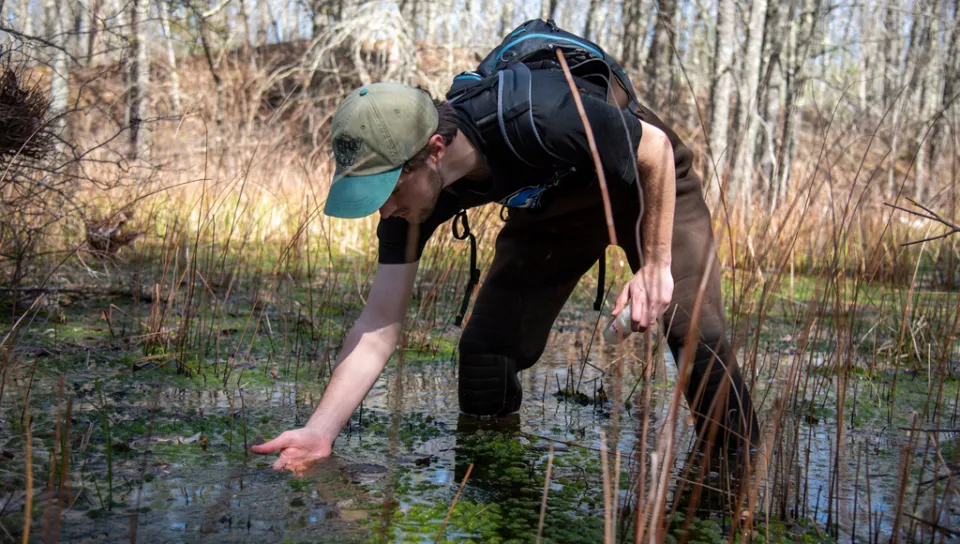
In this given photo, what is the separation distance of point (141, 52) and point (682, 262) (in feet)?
29.4

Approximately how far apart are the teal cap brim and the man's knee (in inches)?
41.1

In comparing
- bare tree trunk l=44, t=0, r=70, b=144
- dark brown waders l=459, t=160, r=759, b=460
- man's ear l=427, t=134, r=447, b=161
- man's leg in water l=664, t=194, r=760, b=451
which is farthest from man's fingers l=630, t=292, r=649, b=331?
bare tree trunk l=44, t=0, r=70, b=144

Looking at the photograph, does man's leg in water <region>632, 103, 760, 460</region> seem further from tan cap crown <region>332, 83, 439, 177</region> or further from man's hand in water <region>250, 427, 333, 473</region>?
man's hand in water <region>250, 427, 333, 473</region>

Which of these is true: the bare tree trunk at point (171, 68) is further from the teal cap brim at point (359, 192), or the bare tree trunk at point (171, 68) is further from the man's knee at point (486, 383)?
the teal cap brim at point (359, 192)

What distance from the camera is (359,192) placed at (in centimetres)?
206

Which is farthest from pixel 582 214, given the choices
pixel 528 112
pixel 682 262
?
pixel 528 112

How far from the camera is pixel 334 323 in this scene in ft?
14.9

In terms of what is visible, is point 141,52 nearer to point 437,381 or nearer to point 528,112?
point 437,381

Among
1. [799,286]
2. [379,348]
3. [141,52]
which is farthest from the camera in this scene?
[141,52]

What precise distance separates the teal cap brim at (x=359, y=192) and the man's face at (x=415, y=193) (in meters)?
0.07

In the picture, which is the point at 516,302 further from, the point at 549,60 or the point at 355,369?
the point at 549,60

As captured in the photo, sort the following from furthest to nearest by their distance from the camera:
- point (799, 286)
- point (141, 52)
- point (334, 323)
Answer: point (141, 52) → point (799, 286) → point (334, 323)

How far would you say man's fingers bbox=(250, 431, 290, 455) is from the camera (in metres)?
2.11

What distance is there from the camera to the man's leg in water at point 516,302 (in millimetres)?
2803
